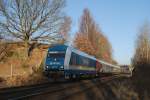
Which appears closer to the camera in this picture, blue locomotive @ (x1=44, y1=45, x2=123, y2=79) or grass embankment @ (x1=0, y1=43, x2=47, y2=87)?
blue locomotive @ (x1=44, y1=45, x2=123, y2=79)

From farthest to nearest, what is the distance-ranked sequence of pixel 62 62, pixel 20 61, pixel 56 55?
1. pixel 20 61
2. pixel 56 55
3. pixel 62 62

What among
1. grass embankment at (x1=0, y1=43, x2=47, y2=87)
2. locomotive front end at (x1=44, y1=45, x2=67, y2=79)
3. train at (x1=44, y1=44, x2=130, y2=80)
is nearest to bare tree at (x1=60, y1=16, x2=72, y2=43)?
grass embankment at (x1=0, y1=43, x2=47, y2=87)

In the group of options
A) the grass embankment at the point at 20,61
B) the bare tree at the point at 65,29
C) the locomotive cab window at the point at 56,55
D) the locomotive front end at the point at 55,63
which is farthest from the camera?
the bare tree at the point at 65,29

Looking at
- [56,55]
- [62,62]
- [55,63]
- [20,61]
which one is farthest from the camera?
[20,61]

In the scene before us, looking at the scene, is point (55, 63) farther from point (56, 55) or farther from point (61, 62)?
point (56, 55)

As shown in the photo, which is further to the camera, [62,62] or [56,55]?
[56,55]

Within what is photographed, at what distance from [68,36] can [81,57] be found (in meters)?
12.6

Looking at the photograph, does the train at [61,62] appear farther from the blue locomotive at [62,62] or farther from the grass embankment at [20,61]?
the grass embankment at [20,61]

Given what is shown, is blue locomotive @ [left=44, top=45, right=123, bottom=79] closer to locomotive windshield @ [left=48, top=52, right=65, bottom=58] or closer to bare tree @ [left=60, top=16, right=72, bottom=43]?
locomotive windshield @ [left=48, top=52, right=65, bottom=58]

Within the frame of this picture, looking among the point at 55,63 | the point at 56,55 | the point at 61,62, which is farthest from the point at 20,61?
the point at 61,62

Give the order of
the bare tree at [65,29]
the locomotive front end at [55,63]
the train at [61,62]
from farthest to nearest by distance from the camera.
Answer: the bare tree at [65,29], the train at [61,62], the locomotive front end at [55,63]

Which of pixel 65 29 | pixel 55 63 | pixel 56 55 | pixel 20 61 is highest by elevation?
pixel 65 29

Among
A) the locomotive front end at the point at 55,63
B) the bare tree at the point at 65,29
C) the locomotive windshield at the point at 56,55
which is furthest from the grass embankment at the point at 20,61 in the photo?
the locomotive front end at the point at 55,63

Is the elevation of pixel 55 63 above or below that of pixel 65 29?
below
